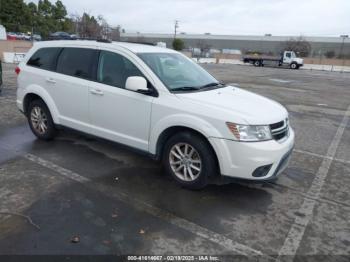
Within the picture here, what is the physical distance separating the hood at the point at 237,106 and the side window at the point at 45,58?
2.60 meters

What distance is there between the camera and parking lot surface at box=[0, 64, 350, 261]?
2965 millimetres

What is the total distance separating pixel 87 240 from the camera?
2.97 metres

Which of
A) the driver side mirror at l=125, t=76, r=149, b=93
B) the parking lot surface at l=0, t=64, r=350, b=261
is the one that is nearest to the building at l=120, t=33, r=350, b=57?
the parking lot surface at l=0, t=64, r=350, b=261

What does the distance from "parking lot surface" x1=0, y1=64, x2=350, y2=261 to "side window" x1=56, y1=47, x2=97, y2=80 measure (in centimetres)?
129

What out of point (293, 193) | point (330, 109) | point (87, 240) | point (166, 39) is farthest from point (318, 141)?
point (166, 39)

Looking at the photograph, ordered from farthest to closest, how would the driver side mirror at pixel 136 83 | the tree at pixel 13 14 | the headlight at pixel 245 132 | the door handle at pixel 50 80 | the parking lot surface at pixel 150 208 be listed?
the tree at pixel 13 14
the door handle at pixel 50 80
the driver side mirror at pixel 136 83
the headlight at pixel 245 132
the parking lot surface at pixel 150 208

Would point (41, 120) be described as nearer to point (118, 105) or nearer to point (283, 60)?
point (118, 105)

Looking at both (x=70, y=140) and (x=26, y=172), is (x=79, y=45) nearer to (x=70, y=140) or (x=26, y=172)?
(x=70, y=140)

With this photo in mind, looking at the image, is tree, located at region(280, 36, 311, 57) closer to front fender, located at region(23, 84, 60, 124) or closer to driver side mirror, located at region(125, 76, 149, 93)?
front fender, located at region(23, 84, 60, 124)

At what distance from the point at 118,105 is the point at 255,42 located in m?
97.8

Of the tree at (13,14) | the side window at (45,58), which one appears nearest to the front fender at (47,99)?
the side window at (45,58)

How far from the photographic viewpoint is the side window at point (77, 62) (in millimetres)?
4801

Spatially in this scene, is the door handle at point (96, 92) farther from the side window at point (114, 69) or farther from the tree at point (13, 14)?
the tree at point (13, 14)

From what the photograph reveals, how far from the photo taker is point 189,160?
401 centimetres
